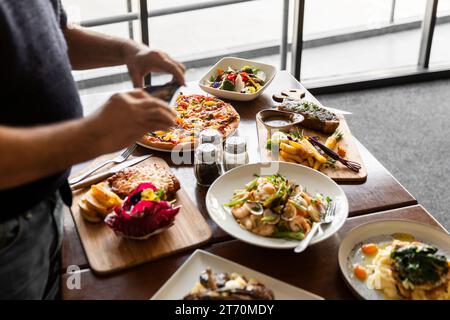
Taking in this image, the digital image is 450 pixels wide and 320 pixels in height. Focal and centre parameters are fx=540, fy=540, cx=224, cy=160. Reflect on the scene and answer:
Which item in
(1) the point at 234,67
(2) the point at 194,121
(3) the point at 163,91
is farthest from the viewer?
(1) the point at 234,67

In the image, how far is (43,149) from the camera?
1127mm

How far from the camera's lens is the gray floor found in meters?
3.50

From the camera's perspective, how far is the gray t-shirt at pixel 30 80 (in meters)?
1.24

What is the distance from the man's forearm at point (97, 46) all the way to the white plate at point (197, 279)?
0.74 meters

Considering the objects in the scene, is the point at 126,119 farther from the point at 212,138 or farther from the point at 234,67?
the point at 234,67

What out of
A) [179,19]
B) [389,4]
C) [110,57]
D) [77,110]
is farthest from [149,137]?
[389,4]


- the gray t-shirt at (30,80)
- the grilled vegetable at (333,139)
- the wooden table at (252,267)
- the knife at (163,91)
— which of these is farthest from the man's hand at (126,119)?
the grilled vegetable at (333,139)

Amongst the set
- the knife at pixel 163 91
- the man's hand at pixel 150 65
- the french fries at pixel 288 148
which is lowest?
the french fries at pixel 288 148

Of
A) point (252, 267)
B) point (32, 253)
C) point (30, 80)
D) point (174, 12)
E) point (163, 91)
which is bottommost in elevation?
point (252, 267)

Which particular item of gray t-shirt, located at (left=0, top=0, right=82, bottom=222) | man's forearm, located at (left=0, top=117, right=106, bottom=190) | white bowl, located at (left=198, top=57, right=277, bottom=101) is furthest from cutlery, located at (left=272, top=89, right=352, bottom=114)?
man's forearm, located at (left=0, top=117, right=106, bottom=190)

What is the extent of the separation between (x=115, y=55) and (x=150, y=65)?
167 millimetres

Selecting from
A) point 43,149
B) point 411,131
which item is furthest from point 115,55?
point 411,131

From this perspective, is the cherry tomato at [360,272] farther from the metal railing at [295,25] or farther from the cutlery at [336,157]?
the metal railing at [295,25]

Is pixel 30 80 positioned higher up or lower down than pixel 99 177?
higher up
